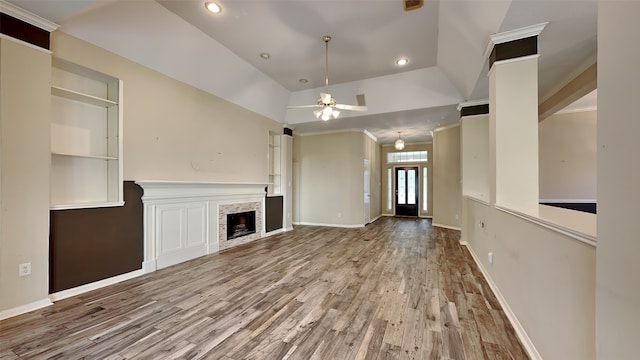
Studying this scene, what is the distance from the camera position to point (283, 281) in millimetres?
3199

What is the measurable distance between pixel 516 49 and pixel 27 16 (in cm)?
494

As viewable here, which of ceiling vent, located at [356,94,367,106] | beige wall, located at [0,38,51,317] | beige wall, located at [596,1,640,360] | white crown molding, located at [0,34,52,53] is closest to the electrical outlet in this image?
beige wall, located at [0,38,51,317]

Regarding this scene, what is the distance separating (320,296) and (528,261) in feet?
6.43

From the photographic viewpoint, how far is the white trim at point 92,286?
2.67 m

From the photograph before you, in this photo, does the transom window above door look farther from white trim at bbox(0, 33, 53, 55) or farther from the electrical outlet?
the electrical outlet

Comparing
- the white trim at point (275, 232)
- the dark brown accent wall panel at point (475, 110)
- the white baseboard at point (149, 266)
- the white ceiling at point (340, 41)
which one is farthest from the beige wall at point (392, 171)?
the white baseboard at point (149, 266)

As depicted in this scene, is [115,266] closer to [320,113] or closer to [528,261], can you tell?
[320,113]

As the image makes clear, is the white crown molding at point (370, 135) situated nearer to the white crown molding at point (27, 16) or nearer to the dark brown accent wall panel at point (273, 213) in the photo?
the dark brown accent wall panel at point (273, 213)

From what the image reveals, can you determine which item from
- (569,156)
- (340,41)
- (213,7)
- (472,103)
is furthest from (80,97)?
(569,156)

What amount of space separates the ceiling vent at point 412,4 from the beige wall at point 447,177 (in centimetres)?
461

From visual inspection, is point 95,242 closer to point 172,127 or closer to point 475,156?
point 172,127

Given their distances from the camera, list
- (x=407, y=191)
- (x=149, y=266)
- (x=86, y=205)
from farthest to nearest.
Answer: (x=407, y=191) → (x=149, y=266) → (x=86, y=205)

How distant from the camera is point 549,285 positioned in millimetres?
1644

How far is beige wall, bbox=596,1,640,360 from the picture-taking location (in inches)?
32.3
